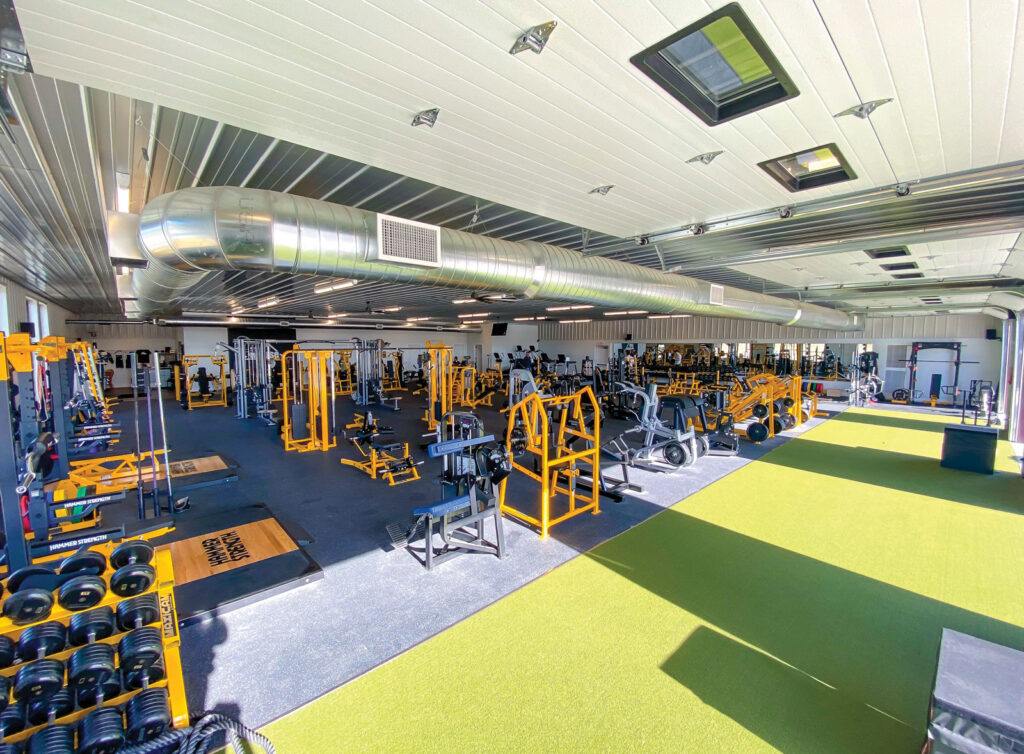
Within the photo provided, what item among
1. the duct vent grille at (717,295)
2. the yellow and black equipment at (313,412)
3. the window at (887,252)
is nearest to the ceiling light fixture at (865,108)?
the window at (887,252)

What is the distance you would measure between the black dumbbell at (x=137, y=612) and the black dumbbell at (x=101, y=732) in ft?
1.25

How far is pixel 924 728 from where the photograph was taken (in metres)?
2.43

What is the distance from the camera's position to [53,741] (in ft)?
6.22

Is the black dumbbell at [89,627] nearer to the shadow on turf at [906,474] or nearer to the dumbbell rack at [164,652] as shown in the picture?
the dumbbell rack at [164,652]

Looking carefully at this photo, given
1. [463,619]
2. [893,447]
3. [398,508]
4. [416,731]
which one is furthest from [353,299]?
[893,447]

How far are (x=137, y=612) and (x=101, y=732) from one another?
0.53 metres

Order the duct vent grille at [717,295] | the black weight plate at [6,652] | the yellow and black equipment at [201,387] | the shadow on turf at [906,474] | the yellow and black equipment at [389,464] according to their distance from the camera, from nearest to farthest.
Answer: the black weight plate at [6,652] < the shadow on turf at [906,474] < the yellow and black equipment at [389,464] < the duct vent grille at [717,295] < the yellow and black equipment at [201,387]

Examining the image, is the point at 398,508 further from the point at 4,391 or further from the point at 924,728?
the point at 924,728

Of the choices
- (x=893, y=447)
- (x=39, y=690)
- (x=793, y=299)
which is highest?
(x=793, y=299)

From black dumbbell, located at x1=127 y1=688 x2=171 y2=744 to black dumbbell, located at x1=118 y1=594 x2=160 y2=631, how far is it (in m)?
0.35

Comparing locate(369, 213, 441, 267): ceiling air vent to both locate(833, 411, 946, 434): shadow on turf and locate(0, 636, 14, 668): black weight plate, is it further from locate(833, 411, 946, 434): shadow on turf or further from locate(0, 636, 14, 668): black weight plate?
locate(833, 411, 946, 434): shadow on turf

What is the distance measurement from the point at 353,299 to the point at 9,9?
9978 mm

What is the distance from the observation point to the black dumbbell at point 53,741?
1868 mm

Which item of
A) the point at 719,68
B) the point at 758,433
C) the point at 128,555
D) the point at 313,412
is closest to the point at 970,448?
the point at 758,433
